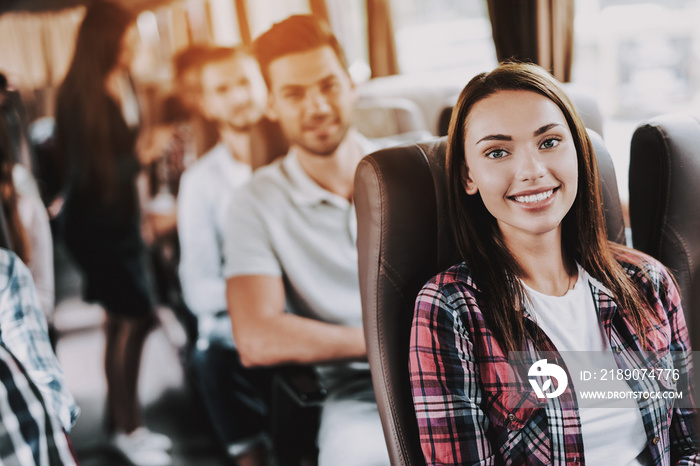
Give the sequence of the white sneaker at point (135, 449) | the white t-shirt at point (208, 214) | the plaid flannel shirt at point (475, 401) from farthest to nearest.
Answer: the white sneaker at point (135, 449) → the white t-shirt at point (208, 214) → the plaid flannel shirt at point (475, 401)

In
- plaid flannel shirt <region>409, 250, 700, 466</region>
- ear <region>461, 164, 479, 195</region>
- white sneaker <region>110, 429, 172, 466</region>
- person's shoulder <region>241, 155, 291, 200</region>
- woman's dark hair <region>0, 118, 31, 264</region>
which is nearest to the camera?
plaid flannel shirt <region>409, 250, 700, 466</region>

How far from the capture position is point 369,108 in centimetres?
201

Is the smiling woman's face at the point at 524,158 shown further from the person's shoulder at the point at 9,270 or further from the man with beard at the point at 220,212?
the person's shoulder at the point at 9,270

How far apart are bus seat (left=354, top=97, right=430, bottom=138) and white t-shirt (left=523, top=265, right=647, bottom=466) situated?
966 mm

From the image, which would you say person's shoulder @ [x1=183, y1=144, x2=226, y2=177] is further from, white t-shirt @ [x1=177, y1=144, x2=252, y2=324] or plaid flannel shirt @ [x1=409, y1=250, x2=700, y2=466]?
plaid flannel shirt @ [x1=409, y1=250, x2=700, y2=466]

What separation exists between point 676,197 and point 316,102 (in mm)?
1039

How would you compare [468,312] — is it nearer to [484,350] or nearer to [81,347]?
[484,350]

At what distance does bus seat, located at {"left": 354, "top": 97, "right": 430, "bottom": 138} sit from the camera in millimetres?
1994

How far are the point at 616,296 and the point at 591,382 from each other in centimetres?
19

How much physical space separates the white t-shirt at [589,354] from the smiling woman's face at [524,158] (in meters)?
0.16

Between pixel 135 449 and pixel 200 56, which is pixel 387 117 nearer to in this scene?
pixel 200 56

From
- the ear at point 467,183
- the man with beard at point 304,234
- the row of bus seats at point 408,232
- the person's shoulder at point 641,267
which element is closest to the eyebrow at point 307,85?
the man with beard at point 304,234

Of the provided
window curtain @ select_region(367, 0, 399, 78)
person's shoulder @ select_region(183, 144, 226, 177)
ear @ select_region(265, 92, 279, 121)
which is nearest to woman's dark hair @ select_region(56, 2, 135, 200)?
person's shoulder @ select_region(183, 144, 226, 177)

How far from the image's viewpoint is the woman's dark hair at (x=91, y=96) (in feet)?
6.04
